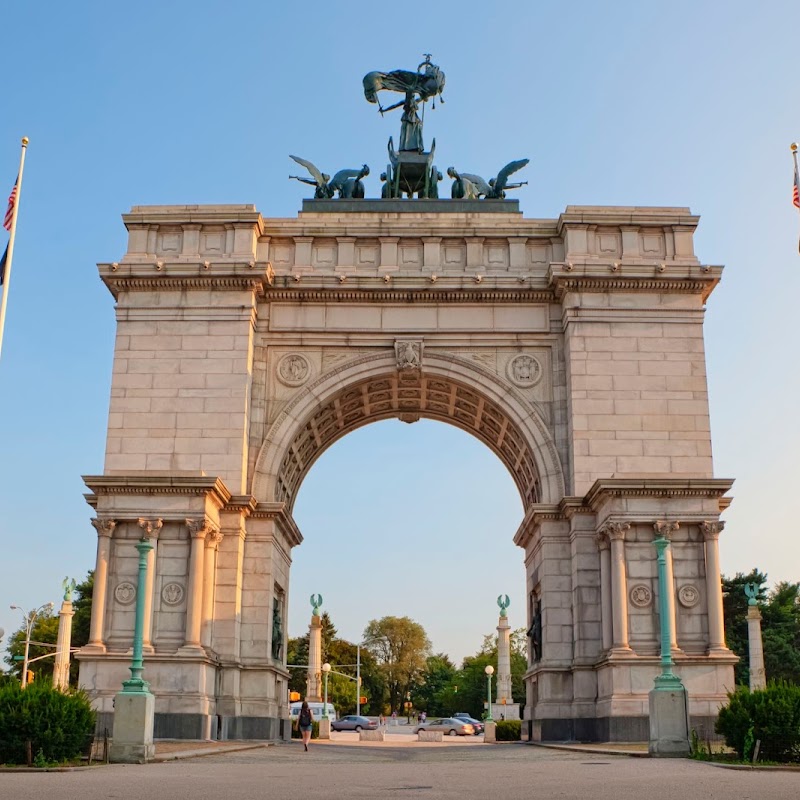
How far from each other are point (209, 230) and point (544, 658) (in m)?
17.4

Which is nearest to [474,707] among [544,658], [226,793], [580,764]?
[544,658]

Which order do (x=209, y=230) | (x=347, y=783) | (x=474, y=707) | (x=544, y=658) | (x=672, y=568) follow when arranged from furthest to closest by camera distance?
(x=474, y=707)
(x=209, y=230)
(x=544, y=658)
(x=672, y=568)
(x=347, y=783)

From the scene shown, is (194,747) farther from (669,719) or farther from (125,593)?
(669,719)

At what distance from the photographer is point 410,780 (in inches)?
656

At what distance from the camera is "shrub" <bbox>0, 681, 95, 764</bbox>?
18.5m

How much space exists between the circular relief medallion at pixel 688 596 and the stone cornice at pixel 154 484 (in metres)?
13.7

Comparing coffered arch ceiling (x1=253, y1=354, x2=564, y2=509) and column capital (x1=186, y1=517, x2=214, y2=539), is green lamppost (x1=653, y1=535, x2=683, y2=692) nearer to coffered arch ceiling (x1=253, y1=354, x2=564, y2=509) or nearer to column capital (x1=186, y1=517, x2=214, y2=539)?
coffered arch ceiling (x1=253, y1=354, x2=564, y2=509)

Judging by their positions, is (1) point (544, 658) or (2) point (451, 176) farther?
(2) point (451, 176)

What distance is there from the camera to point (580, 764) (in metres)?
20.3

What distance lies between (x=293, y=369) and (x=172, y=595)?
8.46 metres

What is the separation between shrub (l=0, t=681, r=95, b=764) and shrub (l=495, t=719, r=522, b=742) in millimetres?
27724

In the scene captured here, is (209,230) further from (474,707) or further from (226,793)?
(474,707)

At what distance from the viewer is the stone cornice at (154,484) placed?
31.0 meters

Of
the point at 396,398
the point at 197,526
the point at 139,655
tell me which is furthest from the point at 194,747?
the point at 396,398
